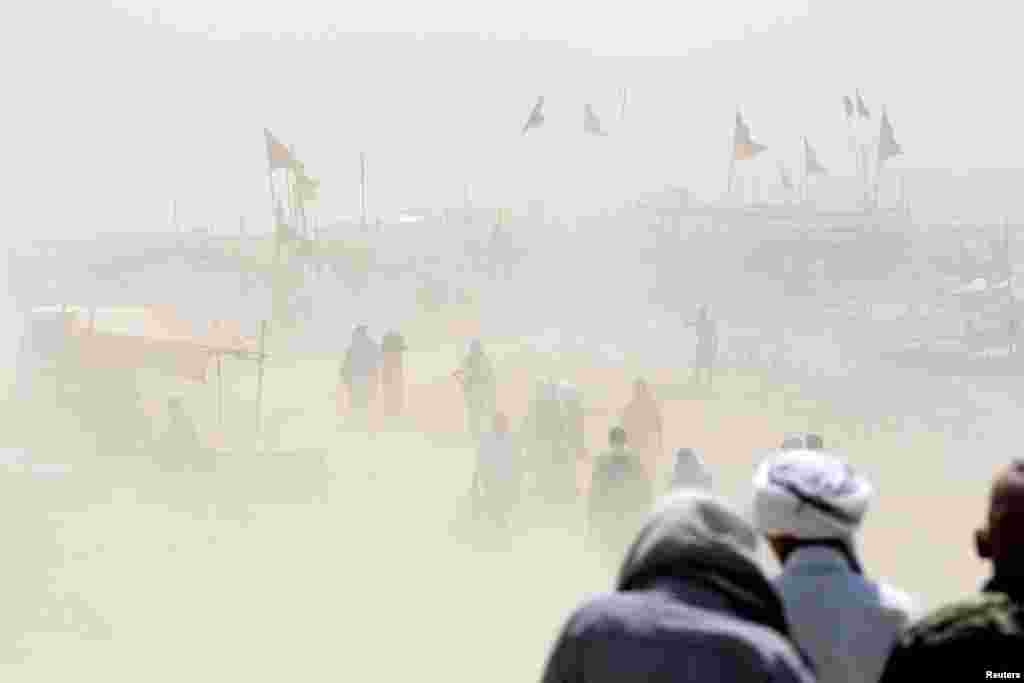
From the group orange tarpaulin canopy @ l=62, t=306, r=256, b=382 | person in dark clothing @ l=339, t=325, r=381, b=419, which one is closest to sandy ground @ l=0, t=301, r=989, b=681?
person in dark clothing @ l=339, t=325, r=381, b=419

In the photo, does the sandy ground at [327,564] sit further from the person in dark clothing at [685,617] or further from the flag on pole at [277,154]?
the person in dark clothing at [685,617]

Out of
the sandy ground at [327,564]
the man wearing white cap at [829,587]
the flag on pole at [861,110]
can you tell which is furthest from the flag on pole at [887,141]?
the man wearing white cap at [829,587]

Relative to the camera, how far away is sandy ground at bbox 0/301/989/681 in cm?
1027

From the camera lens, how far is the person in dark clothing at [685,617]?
2559mm

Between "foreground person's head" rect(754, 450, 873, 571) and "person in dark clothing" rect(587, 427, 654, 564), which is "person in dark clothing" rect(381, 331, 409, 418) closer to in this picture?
"person in dark clothing" rect(587, 427, 654, 564)

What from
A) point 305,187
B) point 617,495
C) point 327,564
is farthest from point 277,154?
point 617,495

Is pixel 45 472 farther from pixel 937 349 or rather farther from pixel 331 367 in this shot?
pixel 937 349

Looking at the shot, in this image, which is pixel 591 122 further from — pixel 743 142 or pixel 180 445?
pixel 180 445

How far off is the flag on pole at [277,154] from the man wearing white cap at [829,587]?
1864 cm

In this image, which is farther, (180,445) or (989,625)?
(180,445)

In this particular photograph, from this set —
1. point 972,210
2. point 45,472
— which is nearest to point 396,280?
point 45,472

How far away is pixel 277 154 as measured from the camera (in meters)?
21.4

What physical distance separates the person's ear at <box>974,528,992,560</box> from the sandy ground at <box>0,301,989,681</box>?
7206 millimetres

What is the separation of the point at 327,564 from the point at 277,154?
9.89 metres
